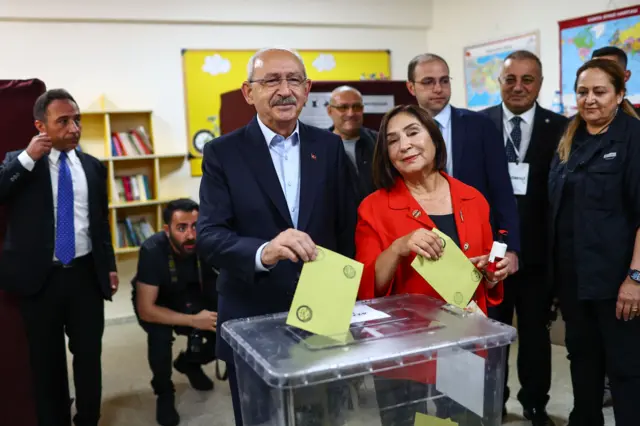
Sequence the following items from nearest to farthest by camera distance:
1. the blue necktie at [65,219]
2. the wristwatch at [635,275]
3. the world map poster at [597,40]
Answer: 1. the wristwatch at [635,275]
2. the blue necktie at [65,219]
3. the world map poster at [597,40]

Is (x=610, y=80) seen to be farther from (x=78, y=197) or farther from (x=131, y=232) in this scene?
(x=131, y=232)

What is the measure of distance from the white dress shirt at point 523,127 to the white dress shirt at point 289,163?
134 centimetres

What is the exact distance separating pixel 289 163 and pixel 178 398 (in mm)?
2135

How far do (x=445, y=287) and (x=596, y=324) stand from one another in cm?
107

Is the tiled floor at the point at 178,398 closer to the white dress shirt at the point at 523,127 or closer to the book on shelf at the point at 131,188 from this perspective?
the white dress shirt at the point at 523,127

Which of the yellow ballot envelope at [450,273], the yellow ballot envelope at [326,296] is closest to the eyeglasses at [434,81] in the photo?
the yellow ballot envelope at [450,273]

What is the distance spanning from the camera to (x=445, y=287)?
1.38m

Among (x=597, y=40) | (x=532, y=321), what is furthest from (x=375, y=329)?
(x=597, y=40)

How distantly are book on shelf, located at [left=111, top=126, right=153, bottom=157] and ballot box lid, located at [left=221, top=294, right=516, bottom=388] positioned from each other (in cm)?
394

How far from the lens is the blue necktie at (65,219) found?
252 cm

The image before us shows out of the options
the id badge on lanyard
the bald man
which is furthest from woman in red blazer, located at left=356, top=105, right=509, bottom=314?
the bald man

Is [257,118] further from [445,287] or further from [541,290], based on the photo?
[541,290]

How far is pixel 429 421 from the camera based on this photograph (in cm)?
112

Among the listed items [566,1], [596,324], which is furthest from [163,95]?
[596,324]
